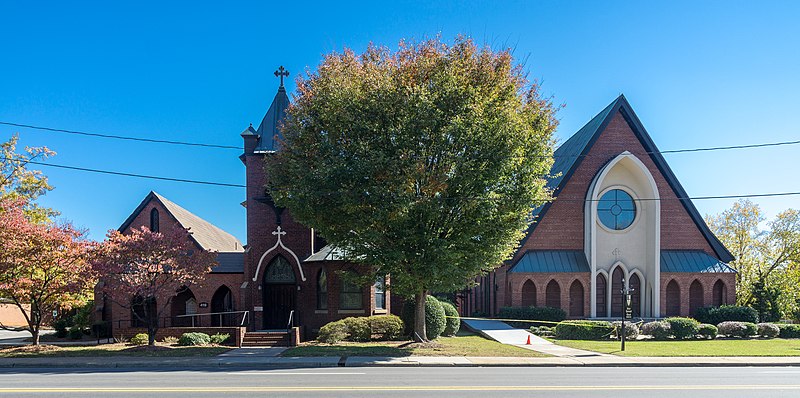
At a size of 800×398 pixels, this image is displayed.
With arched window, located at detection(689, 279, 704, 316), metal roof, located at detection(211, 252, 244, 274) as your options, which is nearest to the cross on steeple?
metal roof, located at detection(211, 252, 244, 274)

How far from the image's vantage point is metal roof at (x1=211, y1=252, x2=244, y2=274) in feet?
90.5

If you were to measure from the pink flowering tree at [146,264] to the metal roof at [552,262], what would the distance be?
65.3 feet

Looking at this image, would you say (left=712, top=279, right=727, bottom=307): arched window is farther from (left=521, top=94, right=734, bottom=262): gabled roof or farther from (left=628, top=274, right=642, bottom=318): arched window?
(left=628, top=274, right=642, bottom=318): arched window

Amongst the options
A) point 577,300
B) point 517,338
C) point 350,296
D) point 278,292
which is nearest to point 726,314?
point 577,300

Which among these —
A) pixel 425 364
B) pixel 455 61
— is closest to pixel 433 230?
pixel 425 364

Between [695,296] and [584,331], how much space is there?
13.0m

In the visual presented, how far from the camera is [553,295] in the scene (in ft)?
109

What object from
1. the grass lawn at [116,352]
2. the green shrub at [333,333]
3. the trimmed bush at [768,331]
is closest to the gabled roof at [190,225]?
the grass lawn at [116,352]

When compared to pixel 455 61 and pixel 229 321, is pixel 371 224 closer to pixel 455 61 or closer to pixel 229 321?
pixel 455 61

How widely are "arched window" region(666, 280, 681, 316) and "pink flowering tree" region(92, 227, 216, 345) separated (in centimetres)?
2813

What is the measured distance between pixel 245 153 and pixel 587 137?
22.3m

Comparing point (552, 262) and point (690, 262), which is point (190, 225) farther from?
point (690, 262)

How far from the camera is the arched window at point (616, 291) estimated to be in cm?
3372

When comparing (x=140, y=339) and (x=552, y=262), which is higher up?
(x=552, y=262)
